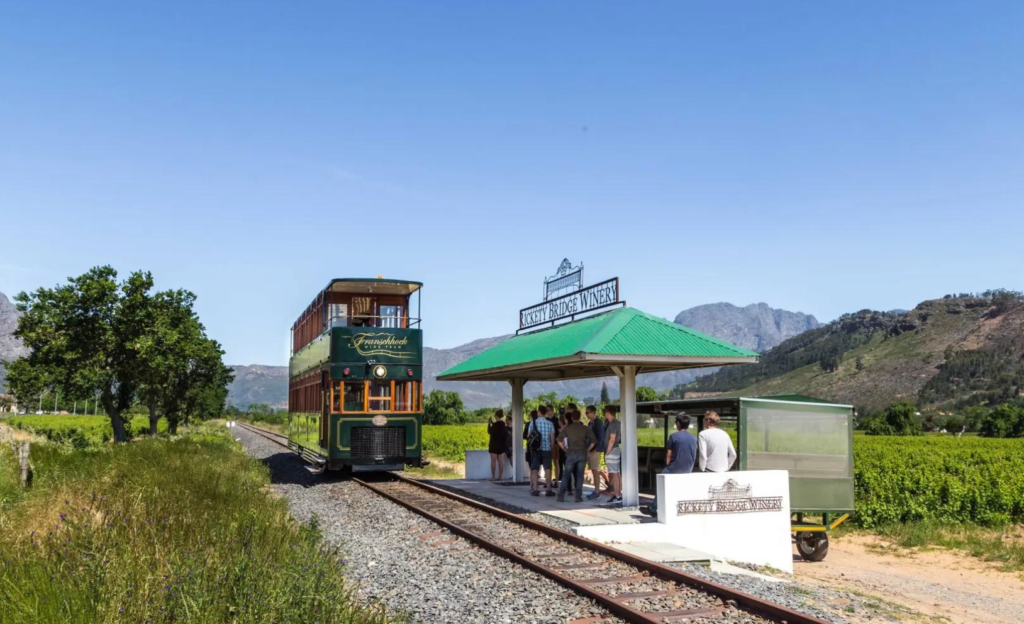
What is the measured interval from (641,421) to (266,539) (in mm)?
10427

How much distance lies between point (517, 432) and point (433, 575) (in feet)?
36.0

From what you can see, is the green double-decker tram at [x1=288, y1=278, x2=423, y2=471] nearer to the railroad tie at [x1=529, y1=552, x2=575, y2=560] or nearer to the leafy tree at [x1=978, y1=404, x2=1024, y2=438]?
the railroad tie at [x1=529, y1=552, x2=575, y2=560]

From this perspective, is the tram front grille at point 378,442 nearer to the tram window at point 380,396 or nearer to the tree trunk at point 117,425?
the tram window at point 380,396

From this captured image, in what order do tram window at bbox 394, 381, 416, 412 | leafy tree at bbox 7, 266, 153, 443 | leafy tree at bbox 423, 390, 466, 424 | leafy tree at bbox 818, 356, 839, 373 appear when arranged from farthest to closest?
leafy tree at bbox 818, 356, 839, 373 < leafy tree at bbox 423, 390, 466, 424 < leafy tree at bbox 7, 266, 153, 443 < tram window at bbox 394, 381, 416, 412

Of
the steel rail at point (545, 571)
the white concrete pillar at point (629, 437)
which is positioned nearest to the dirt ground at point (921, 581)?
the steel rail at point (545, 571)

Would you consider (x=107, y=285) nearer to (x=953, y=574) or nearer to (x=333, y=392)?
(x=333, y=392)

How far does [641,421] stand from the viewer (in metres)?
17.2

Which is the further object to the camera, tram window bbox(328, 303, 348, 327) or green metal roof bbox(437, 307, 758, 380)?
tram window bbox(328, 303, 348, 327)

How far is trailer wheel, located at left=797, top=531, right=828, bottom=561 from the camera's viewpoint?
44.5 ft

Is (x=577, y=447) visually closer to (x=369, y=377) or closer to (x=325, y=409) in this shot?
(x=369, y=377)

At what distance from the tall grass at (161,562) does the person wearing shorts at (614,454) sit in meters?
7.01

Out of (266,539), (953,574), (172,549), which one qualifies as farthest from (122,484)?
(953,574)

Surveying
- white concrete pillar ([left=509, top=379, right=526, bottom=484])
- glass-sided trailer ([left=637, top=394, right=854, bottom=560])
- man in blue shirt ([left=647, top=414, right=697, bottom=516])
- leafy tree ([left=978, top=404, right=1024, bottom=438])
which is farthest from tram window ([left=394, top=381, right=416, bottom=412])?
leafy tree ([left=978, top=404, right=1024, bottom=438])

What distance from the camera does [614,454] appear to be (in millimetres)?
15914
